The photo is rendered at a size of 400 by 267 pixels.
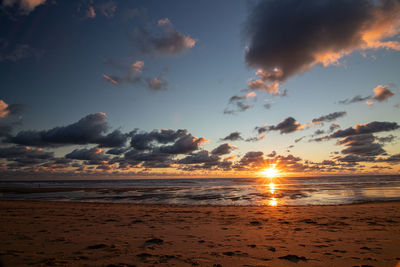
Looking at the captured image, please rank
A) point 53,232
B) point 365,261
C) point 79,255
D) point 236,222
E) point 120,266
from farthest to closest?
point 236,222 < point 53,232 < point 79,255 < point 365,261 < point 120,266

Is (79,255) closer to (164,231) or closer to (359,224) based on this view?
(164,231)

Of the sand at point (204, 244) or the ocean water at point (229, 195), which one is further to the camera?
the ocean water at point (229, 195)

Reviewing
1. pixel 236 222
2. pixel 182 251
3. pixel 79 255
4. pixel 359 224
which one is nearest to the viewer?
pixel 79 255

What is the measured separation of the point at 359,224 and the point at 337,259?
7.03 metres

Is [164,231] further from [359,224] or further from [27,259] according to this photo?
[359,224]

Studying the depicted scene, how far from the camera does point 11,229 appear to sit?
1062 cm

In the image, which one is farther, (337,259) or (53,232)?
(53,232)

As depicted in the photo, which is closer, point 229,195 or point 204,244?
point 204,244

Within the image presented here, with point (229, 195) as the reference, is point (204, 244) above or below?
above

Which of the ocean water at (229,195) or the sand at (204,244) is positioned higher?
the sand at (204,244)

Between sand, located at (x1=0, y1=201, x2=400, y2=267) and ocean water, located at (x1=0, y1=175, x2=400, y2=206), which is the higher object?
sand, located at (x1=0, y1=201, x2=400, y2=267)

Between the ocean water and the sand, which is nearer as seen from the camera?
the sand

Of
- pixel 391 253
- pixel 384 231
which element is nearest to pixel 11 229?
pixel 391 253

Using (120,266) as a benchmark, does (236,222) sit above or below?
below
